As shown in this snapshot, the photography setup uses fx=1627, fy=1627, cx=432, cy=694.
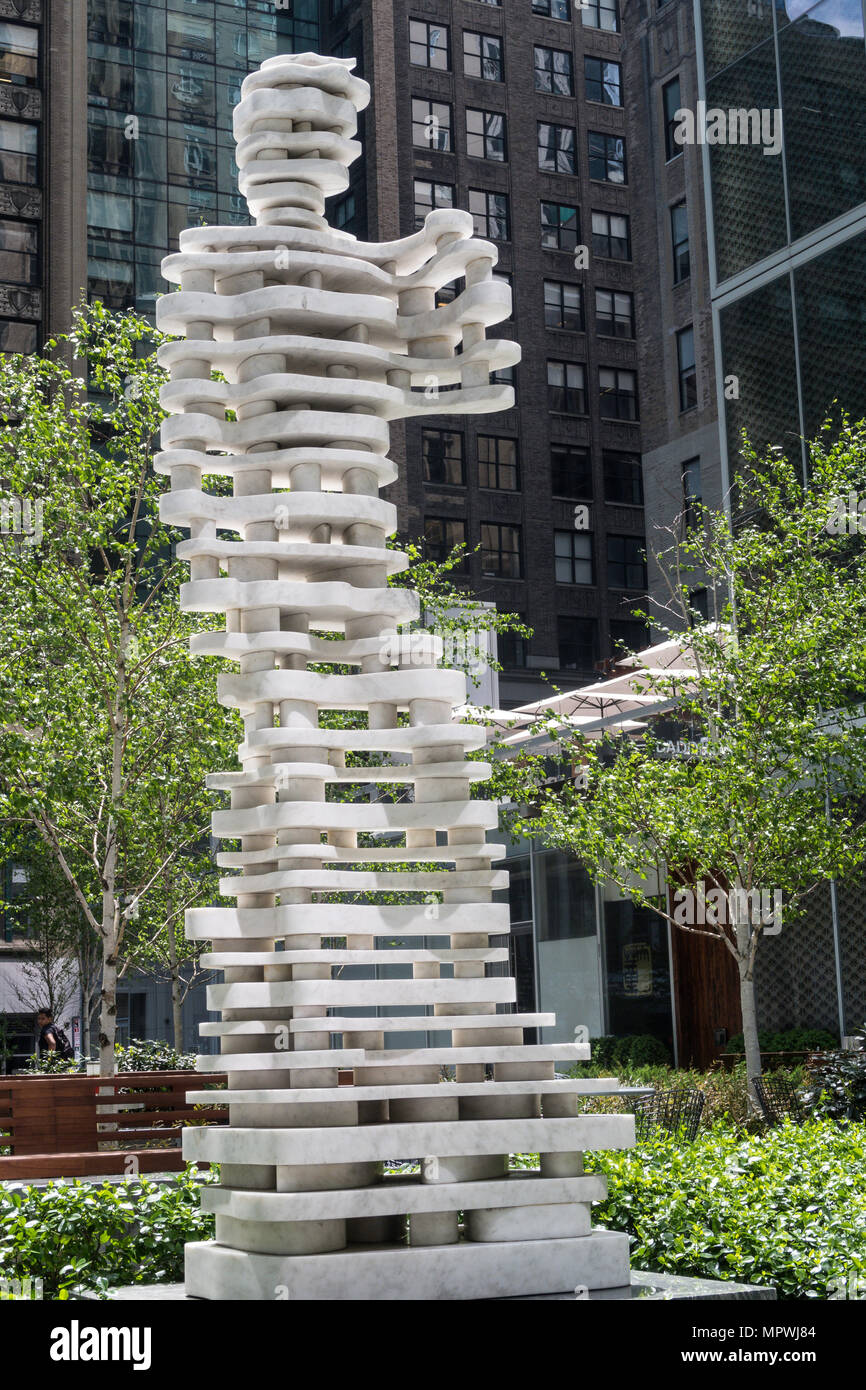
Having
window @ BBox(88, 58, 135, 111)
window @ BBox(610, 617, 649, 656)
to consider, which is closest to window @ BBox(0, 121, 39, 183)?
window @ BBox(88, 58, 135, 111)

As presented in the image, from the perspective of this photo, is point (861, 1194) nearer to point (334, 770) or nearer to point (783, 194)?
point (334, 770)

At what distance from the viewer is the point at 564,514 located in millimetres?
63250

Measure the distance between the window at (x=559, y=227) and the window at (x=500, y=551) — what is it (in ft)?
38.4

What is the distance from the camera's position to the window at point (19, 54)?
2312 inches

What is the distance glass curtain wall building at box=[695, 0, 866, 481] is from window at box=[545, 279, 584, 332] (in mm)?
37722

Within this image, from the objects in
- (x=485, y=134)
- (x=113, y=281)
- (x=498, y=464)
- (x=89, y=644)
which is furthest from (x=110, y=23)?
(x=89, y=644)

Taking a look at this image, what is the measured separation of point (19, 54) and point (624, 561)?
29365 mm

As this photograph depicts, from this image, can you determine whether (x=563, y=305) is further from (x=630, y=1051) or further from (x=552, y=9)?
(x=630, y=1051)

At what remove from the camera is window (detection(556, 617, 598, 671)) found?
62656 millimetres

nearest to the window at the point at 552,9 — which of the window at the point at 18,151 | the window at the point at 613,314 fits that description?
the window at the point at 613,314

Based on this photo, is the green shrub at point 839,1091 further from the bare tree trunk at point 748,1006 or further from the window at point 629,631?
the window at point 629,631

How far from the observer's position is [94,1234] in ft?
25.2

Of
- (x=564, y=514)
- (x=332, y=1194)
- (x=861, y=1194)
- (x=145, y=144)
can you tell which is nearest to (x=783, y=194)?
(x=861, y=1194)
